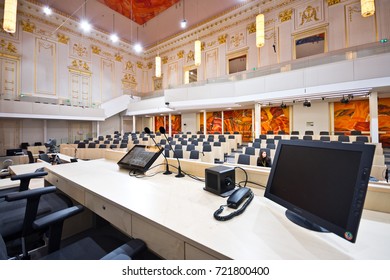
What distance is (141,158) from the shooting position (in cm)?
190

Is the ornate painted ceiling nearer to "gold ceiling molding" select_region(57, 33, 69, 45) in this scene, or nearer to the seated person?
"gold ceiling molding" select_region(57, 33, 69, 45)

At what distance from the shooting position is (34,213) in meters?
1.22

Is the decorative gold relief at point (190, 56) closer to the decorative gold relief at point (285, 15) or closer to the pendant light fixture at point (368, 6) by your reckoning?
the decorative gold relief at point (285, 15)

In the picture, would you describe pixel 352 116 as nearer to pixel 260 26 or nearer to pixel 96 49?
pixel 260 26

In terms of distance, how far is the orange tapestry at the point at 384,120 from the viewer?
8.45m

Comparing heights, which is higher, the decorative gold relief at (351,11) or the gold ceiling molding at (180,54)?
the gold ceiling molding at (180,54)

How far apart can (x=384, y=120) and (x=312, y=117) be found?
2.93 m

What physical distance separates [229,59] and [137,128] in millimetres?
9800

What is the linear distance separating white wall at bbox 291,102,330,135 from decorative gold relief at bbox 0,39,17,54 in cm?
1638

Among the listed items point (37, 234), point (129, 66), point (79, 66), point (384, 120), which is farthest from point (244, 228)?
point (129, 66)

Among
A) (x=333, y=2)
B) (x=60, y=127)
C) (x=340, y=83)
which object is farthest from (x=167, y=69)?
(x=340, y=83)

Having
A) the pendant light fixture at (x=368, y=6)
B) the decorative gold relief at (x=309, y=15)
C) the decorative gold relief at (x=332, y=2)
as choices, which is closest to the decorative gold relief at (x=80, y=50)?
the decorative gold relief at (x=309, y=15)

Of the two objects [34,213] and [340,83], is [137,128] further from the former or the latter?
[34,213]

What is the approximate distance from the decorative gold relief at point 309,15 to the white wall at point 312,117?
4.83 metres
